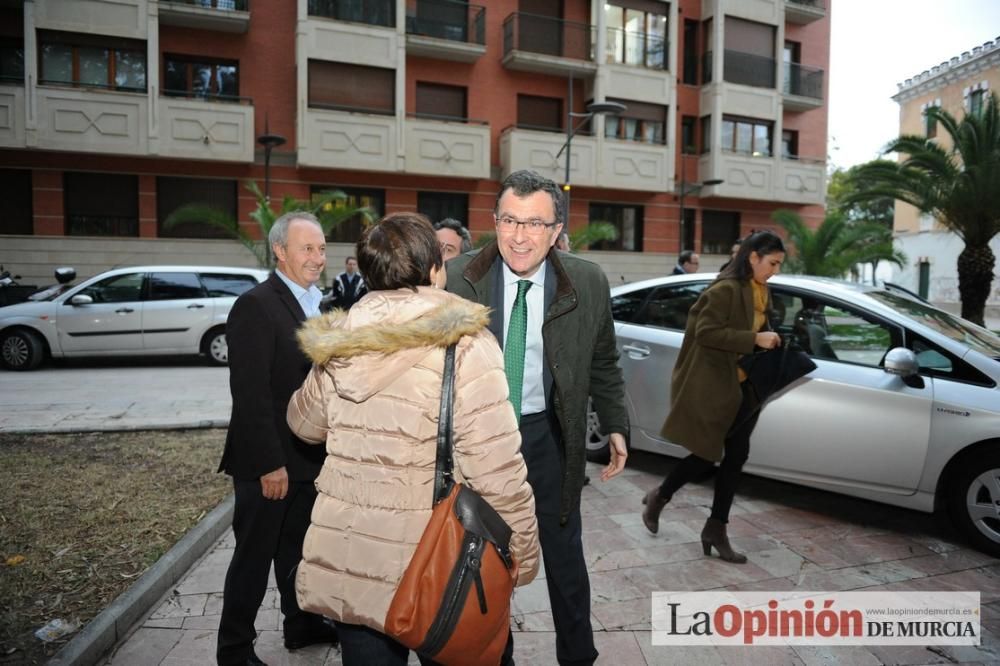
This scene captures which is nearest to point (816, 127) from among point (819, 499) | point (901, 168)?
point (901, 168)

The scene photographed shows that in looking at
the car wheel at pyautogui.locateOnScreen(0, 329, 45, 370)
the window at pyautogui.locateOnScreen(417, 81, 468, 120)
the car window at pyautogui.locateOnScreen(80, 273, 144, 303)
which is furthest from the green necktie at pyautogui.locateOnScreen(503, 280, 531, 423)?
the window at pyautogui.locateOnScreen(417, 81, 468, 120)

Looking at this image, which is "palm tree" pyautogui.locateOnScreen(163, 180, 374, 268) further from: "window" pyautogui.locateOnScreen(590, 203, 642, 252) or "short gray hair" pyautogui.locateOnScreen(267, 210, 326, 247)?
"short gray hair" pyautogui.locateOnScreen(267, 210, 326, 247)

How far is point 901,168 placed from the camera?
1442cm

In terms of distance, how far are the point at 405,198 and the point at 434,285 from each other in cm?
1909

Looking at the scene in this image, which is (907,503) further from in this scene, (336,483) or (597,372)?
(336,483)

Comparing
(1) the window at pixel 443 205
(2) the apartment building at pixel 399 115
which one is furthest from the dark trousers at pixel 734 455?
(1) the window at pixel 443 205

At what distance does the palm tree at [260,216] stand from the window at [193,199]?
0.76 ft

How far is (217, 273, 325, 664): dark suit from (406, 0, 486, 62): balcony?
751 inches

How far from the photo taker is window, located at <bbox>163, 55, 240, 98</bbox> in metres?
19.0

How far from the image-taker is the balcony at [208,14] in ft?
58.9

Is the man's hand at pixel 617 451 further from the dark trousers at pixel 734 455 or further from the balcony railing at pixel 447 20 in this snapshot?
the balcony railing at pixel 447 20

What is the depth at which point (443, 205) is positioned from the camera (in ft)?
70.0

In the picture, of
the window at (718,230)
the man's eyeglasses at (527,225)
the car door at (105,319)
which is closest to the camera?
the man's eyeglasses at (527,225)

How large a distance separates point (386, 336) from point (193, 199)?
19.3 meters
